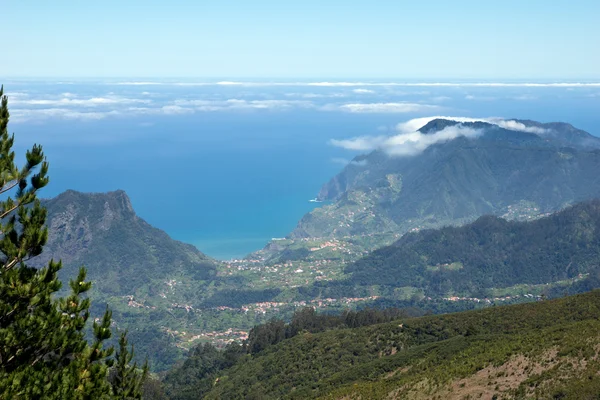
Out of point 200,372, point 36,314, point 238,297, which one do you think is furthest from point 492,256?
point 36,314

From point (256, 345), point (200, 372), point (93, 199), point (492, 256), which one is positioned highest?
point (93, 199)

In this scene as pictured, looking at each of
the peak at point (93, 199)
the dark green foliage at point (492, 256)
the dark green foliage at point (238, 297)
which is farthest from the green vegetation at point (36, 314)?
the peak at point (93, 199)

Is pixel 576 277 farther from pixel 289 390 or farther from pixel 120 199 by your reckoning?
pixel 120 199

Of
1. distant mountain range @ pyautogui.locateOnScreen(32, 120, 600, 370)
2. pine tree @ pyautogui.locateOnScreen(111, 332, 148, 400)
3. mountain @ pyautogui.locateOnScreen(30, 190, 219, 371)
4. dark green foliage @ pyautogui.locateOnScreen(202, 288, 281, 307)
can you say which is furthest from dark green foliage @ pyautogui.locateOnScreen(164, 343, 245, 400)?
dark green foliage @ pyautogui.locateOnScreen(202, 288, 281, 307)

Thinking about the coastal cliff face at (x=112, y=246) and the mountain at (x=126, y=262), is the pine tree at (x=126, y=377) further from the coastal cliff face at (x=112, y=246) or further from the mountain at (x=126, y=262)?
the coastal cliff face at (x=112, y=246)

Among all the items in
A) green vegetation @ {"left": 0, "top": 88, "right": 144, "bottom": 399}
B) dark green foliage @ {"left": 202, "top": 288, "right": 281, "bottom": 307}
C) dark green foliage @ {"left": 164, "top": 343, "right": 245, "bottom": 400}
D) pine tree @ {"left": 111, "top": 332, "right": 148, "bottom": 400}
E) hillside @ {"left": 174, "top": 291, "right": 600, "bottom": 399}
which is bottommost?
dark green foliage @ {"left": 202, "top": 288, "right": 281, "bottom": 307}

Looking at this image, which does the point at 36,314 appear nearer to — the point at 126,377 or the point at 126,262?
the point at 126,377

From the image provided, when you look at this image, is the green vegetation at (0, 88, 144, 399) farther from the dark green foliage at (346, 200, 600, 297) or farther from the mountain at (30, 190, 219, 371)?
the dark green foliage at (346, 200, 600, 297)
